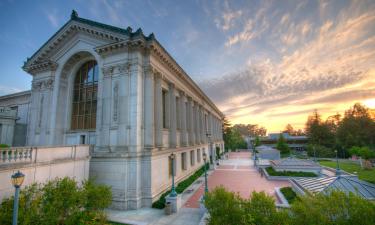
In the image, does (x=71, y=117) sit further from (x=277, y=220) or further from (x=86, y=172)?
(x=277, y=220)

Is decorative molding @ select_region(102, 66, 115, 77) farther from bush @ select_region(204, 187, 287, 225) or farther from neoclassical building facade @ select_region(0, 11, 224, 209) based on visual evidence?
bush @ select_region(204, 187, 287, 225)

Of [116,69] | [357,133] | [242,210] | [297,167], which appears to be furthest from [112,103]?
[357,133]

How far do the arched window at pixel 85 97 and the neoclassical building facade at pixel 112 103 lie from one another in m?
0.10

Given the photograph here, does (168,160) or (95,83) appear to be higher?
(95,83)

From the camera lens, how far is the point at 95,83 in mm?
19219

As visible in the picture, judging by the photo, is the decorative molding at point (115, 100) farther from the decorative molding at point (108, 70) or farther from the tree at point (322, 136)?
the tree at point (322, 136)

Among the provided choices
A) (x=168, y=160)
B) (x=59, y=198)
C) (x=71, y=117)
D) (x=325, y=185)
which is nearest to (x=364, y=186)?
(x=325, y=185)

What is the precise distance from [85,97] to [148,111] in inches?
325

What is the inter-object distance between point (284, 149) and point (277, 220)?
5880cm

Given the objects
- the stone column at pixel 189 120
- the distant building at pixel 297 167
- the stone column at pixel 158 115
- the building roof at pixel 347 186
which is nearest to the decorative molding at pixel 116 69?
the stone column at pixel 158 115

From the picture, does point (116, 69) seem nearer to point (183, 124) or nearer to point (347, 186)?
point (183, 124)

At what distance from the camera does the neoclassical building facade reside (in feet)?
49.5

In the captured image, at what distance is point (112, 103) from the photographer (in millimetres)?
16188

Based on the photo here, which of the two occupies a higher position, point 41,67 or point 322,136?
point 41,67
